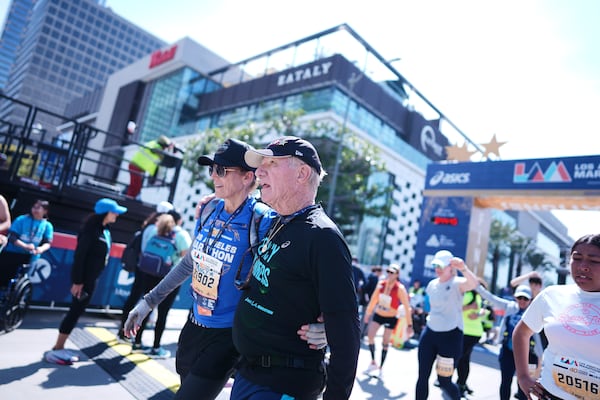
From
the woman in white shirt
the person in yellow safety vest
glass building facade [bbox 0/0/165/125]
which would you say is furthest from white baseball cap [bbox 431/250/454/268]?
glass building facade [bbox 0/0/165/125]

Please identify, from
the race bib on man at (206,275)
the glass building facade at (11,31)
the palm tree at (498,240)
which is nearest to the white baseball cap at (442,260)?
the race bib on man at (206,275)

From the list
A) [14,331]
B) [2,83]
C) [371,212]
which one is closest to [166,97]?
[371,212]

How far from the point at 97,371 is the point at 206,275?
10.1ft

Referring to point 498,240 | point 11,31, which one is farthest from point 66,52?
point 498,240

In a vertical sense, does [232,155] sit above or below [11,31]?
below

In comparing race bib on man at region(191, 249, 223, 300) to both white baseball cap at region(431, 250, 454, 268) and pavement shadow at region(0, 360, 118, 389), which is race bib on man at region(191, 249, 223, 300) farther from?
white baseball cap at region(431, 250, 454, 268)

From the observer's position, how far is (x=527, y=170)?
14.7 metres

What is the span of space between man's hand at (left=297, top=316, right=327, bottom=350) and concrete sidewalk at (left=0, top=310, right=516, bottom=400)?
2.93m

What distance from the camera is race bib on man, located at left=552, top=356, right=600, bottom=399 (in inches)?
78.6

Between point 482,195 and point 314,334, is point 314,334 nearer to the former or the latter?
point 314,334

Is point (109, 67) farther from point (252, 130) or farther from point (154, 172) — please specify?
point (154, 172)

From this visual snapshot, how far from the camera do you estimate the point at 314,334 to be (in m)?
1.61

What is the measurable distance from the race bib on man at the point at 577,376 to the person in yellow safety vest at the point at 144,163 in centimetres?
874

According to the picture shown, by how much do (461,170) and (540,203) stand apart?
3313 millimetres
